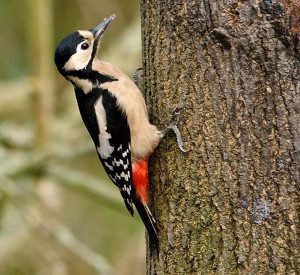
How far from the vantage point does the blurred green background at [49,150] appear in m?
6.06

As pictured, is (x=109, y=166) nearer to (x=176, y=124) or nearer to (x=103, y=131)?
(x=103, y=131)

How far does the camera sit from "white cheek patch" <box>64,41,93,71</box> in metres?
4.26

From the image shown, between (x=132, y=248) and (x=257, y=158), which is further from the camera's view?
(x=132, y=248)

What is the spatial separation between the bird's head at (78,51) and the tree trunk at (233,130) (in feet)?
2.10

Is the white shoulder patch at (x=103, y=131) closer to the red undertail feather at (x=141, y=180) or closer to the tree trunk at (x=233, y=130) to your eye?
the red undertail feather at (x=141, y=180)

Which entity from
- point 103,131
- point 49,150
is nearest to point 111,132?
point 103,131

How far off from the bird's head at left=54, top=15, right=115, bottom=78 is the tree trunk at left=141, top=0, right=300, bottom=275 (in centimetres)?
64

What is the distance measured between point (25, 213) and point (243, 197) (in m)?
2.89

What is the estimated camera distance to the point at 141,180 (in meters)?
3.98

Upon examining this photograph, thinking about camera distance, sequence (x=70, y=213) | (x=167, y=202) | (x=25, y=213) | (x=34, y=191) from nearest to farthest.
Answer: (x=167, y=202)
(x=25, y=213)
(x=34, y=191)
(x=70, y=213)

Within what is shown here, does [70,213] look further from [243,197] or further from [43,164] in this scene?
[243,197]

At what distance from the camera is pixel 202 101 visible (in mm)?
3574

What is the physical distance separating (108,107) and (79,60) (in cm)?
29

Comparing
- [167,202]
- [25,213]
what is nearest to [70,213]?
[25,213]
